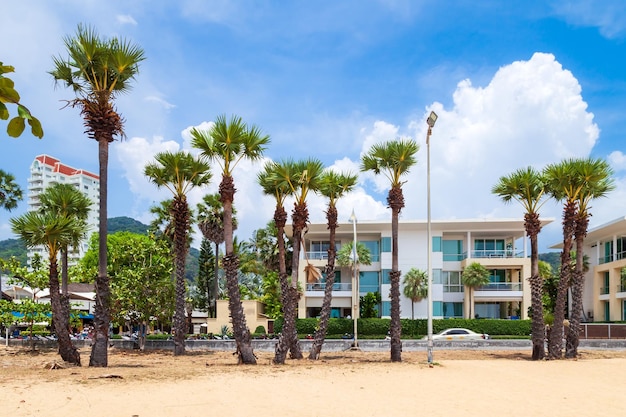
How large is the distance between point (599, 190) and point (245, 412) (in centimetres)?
2291

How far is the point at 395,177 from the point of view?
26922mm

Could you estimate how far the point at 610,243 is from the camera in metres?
52.1

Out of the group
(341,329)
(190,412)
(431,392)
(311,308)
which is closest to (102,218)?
(190,412)

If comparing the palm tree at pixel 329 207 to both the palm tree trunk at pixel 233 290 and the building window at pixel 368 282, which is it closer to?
the palm tree trunk at pixel 233 290

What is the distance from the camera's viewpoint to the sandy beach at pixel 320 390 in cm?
1338

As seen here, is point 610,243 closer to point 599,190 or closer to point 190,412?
point 599,190

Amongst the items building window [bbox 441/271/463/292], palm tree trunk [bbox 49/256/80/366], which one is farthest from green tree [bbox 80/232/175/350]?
building window [bbox 441/271/463/292]

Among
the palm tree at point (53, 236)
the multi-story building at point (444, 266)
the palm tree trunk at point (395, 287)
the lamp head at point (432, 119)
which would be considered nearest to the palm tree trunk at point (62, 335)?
the palm tree at point (53, 236)

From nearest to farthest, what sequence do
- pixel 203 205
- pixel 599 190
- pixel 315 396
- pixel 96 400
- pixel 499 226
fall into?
pixel 96 400
pixel 315 396
pixel 599 190
pixel 499 226
pixel 203 205

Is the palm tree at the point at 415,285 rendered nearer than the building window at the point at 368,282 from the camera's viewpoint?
Yes

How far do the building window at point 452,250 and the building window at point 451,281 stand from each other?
4.25ft

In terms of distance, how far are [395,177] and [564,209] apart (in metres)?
8.94

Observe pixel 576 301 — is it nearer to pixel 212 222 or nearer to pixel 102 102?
pixel 102 102

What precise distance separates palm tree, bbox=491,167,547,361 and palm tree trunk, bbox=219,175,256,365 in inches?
521
